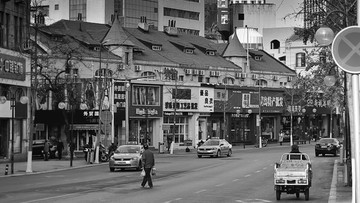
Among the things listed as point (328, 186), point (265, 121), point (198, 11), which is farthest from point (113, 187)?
point (198, 11)

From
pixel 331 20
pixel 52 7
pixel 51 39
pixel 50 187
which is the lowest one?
pixel 50 187

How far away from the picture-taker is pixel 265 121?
332 ft

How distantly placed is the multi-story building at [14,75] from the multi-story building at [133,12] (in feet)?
157

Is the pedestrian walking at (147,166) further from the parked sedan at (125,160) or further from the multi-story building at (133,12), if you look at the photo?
the multi-story building at (133,12)

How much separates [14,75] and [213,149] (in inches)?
679

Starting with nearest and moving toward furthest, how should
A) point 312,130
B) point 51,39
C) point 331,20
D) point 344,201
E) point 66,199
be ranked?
point 344,201 < point 66,199 < point 331,20 < point 51,39 < point 312,130

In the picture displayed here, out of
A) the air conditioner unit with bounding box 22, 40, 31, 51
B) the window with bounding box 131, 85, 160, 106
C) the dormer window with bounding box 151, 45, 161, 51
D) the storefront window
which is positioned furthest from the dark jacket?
Answer: the dormer window with bounding box 151, 45, 161, 51

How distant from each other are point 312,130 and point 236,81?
79.9 feet

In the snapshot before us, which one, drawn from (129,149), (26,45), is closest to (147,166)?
(129,149)

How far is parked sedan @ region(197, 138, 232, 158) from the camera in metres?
60.1

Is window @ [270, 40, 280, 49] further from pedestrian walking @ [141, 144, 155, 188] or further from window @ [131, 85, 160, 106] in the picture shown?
pedestrian walking @ [141, 144, 155, 188]

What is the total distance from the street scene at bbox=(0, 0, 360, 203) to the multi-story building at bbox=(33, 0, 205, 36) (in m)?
0.25

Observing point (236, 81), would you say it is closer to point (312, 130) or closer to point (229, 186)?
point (312, 130)

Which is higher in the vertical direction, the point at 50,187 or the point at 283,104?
the point at 283,104
